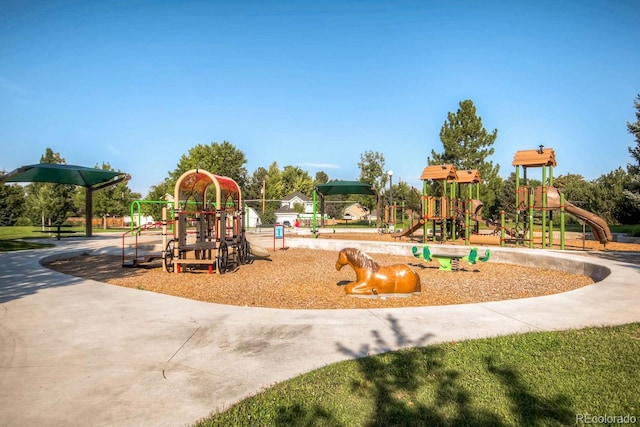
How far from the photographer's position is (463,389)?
3717mm

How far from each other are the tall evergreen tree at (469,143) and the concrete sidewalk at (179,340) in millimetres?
34303

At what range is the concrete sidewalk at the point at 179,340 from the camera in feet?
Answer: 11.6

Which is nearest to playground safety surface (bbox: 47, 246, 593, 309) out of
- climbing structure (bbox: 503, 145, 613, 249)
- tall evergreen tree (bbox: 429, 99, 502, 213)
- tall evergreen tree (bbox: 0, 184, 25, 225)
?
climbing structure (bbox: 503, 145, 613, 249)

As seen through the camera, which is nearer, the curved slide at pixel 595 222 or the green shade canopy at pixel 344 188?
the curved slide at pixel 595 222

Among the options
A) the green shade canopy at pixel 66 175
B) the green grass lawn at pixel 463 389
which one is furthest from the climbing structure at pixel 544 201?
the green shade canopy at pixel 66 175

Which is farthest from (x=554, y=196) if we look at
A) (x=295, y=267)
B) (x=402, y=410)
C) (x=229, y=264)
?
(x=402, y=410)

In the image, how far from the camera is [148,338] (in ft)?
17.4

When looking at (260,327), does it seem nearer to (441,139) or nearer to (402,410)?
(402,410)

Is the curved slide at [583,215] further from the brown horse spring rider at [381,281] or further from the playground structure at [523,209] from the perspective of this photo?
the brown horse spring rider at [381,281]

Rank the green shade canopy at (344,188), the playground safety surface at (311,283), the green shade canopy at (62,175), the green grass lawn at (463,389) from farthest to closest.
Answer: the green shade canopy at (344,188), the green shade canopy at (62,175), the playground safety surface at (311,283), the green grass lawn at (463,389)

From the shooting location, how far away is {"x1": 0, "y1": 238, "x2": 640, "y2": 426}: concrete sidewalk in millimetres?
3527

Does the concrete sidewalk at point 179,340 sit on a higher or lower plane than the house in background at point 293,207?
lower

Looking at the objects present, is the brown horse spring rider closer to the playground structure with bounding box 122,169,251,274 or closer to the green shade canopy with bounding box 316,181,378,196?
the playground structure with bounding box 122,169,251,274

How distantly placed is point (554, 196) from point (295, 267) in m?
13.4
